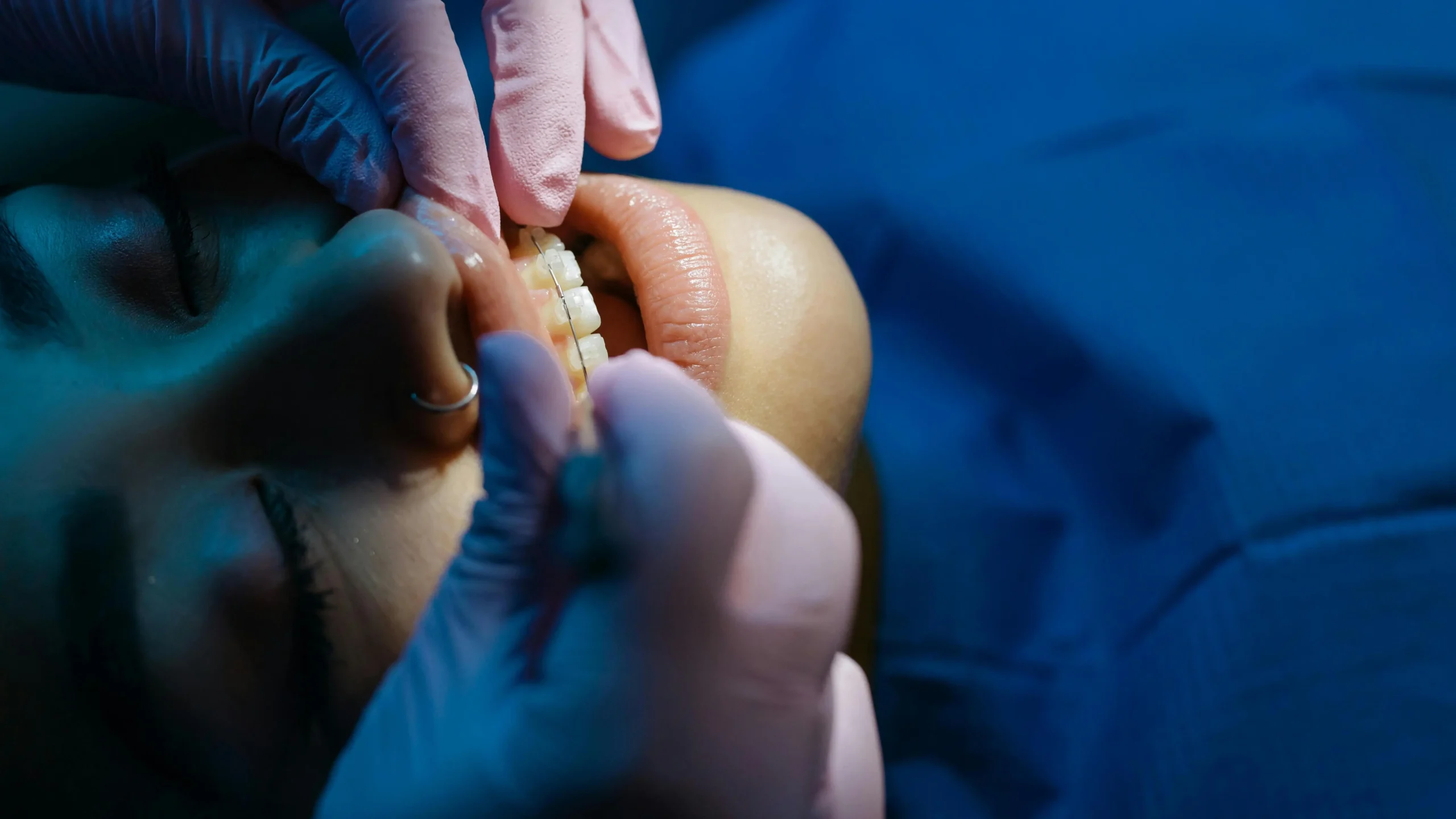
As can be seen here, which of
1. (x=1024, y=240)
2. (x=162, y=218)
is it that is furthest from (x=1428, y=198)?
(x=162, y=218)

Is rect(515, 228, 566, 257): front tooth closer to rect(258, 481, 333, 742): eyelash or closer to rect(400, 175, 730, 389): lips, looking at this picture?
rect(400, 175, 730, 389): lips

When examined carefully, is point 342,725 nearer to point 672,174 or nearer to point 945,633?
point 945,633

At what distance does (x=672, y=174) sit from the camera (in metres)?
1.36

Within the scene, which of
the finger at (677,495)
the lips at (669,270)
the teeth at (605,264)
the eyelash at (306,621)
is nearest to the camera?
the finger at (677,495)

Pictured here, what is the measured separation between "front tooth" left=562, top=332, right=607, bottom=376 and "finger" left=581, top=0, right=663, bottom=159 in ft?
0.98

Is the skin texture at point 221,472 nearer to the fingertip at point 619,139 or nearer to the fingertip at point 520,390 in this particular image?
the fingertip at point 520,390

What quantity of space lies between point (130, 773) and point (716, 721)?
0.39m

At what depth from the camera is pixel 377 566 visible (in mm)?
613

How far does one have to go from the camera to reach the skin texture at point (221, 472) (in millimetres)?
554

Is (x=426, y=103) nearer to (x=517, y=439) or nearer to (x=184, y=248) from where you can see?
(x=184, y=248)

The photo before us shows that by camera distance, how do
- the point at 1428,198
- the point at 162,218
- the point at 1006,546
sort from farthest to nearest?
1. the point at 1006,546
2. the point at 1428,198
3. the point at 162,218

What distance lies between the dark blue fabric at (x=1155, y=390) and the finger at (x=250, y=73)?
605 mm

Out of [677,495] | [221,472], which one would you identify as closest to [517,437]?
[677,495]

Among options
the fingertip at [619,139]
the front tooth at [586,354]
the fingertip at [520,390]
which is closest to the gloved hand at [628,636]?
the fingertip at [520,390]
